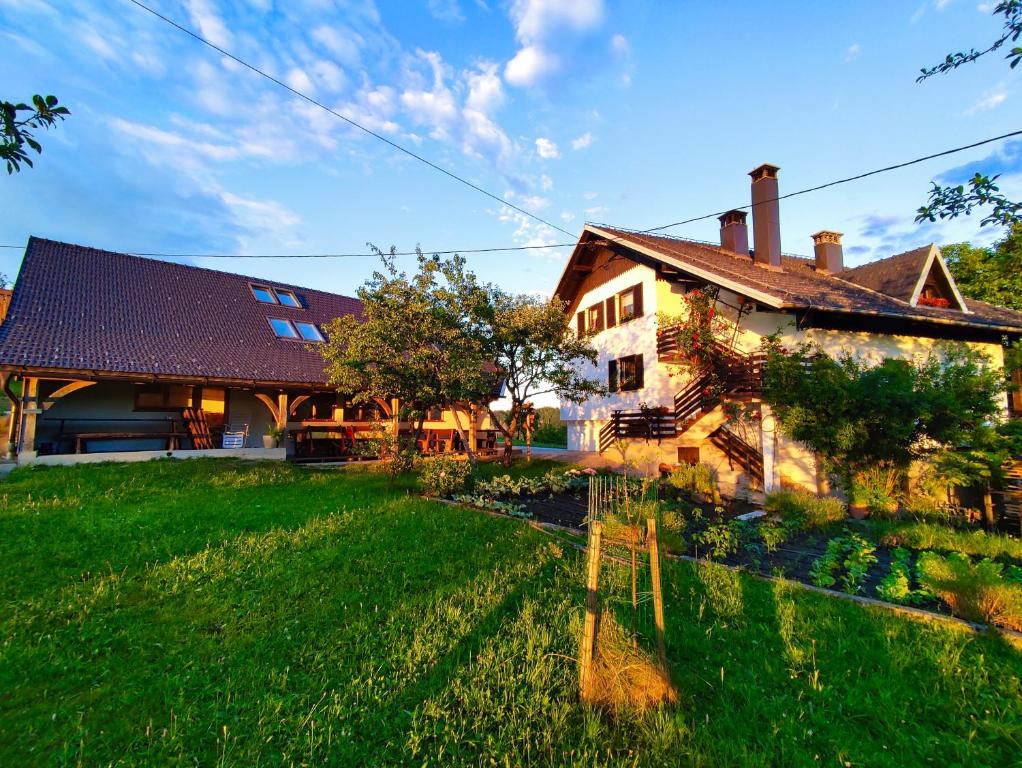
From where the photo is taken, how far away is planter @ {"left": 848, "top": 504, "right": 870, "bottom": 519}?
863 cm

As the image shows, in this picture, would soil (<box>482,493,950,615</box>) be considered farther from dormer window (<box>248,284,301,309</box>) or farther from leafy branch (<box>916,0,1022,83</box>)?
dormer window (<box>248,284,301,309</box>)

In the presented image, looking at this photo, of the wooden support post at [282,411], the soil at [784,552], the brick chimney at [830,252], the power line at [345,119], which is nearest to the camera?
the soil at [784,552]

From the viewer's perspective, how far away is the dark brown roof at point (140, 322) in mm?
12102

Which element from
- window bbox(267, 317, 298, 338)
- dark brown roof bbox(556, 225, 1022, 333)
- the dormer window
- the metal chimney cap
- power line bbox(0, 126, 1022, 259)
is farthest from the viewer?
the dormer window

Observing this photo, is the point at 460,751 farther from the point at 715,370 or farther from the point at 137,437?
the point at 137,437

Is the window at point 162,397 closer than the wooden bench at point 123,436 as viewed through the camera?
No

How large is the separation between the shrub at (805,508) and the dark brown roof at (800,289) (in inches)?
163

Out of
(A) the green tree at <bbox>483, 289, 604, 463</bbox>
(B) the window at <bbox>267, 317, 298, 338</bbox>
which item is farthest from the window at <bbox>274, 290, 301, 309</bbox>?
(A) the green tree at <bbox>483, 289, 604, 463</bbox>

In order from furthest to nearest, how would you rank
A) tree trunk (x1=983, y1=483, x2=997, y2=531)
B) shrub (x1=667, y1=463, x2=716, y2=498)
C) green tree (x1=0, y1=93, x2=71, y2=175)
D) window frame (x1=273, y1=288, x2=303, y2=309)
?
window frame (x1=273, y1=288, x2=303, y2=309), shrub (x1=667, y1=463, x2=716, y2=498), tree trunk (x1=983, y1=483, x2=997, y2=531), green tree (x1=0, y1=93, x2=71, y2=175)

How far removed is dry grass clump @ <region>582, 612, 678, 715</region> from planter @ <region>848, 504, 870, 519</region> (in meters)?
7.95

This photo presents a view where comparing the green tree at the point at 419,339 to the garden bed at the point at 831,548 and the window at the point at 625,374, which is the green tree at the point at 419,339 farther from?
the window at the point at 625,374

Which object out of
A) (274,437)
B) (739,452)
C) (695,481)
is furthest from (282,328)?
(739,452)

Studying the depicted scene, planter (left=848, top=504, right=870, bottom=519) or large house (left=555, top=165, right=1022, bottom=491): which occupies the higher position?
large house (left=555, top=165, right=1022, bottom=491)

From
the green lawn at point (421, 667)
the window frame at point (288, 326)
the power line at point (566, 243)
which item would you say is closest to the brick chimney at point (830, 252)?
the power line at point (566, 243)
